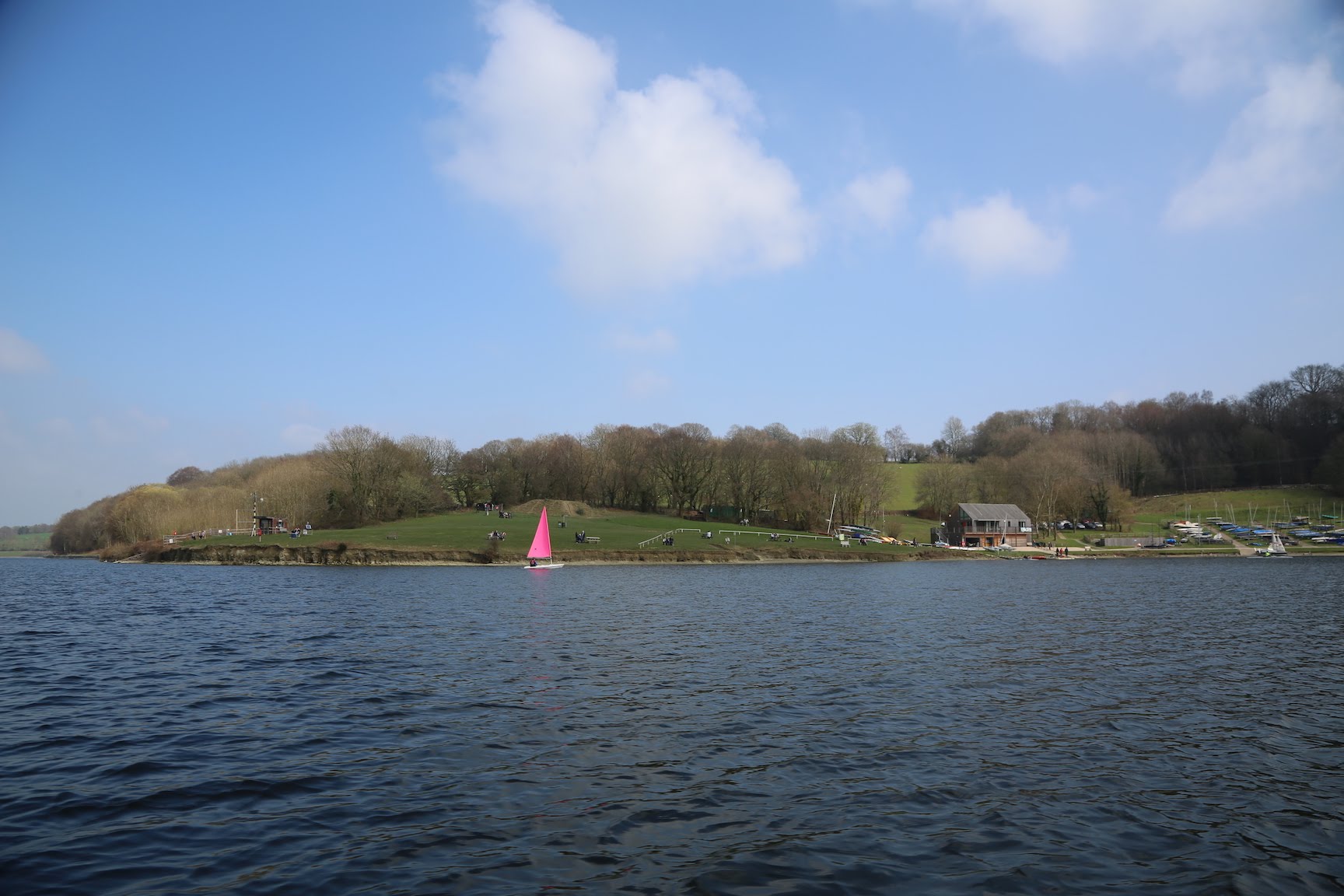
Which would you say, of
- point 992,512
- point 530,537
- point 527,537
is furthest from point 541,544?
point 992,512

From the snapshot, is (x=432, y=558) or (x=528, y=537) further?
(x=528, y=537)

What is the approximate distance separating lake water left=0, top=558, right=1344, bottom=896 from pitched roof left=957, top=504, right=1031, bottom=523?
92029 millimetres

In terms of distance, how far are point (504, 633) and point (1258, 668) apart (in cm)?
2454

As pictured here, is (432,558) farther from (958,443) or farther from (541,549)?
(958,443)

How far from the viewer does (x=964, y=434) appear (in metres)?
199

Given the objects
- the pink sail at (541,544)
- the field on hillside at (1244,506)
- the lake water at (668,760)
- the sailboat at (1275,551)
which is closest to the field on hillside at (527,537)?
the pink sail at (541,544)

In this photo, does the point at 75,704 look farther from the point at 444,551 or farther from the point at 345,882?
the point at 444,551

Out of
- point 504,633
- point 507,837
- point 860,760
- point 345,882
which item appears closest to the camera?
point 345,882

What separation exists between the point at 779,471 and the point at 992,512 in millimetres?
34107

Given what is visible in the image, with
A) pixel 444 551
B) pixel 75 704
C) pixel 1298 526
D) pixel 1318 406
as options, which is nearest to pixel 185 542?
pixel 444 551

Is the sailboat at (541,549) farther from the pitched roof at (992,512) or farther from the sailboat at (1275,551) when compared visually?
the sailboat at (1275,551)

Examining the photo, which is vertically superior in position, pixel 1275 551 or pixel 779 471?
pixel 779 471

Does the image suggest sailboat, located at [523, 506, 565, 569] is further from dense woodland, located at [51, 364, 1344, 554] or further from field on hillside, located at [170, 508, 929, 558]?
dense woodland, located at [51, 364, 1344, 554]

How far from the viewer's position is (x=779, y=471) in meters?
124
